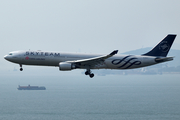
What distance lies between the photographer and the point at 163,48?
6369 centimetres

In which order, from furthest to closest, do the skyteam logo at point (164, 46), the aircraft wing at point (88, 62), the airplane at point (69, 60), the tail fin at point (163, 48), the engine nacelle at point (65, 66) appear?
the skyteam logo at point (164, 46) < the tail fin at point (163, 48) < the airplane at point (69, 60) < the aircraft wing at point (88, 62) < the engine nacelle at point (65, 66)

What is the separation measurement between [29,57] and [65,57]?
7466mm

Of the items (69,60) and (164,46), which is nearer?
(69,60)

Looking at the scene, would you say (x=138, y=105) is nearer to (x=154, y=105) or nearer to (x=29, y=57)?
(x=154, y=105)

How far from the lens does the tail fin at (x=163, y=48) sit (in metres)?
63.3

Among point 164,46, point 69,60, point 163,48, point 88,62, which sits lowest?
point 88,62

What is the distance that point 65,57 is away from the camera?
186 feet

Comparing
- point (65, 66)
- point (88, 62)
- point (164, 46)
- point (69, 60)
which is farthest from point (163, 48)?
point (65, 66)

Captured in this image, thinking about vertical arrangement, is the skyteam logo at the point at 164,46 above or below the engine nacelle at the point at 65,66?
above

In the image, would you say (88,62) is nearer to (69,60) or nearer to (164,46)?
(69,60)

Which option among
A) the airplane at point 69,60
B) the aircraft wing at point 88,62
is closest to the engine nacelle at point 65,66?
the airplane at point 69,60

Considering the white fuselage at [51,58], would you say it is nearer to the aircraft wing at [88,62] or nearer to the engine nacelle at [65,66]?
the aircraft wing at [88,62]

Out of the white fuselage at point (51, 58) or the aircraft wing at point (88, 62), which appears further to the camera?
the white fuselage at point (51, 58)

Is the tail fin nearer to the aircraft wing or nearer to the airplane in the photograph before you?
the airplane
